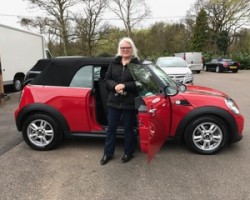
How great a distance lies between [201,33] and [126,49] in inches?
1740

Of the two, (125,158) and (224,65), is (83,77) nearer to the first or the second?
(125,158)

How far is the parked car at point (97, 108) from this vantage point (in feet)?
15.2

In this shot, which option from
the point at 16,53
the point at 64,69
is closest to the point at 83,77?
the point at 64,69

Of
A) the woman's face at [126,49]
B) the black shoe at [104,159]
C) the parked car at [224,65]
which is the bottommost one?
the parked car at [224,65]

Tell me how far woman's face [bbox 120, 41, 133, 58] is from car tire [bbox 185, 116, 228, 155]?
145cm

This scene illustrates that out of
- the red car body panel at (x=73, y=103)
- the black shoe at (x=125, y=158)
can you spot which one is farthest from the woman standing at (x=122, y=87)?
the red car body panel at (x=73, y=103)

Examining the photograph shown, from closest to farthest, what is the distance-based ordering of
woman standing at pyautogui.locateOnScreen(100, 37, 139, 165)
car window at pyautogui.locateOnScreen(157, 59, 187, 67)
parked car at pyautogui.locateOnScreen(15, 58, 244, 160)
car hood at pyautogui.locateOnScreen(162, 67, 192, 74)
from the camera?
woman standing at pyautogui.locateOnScreen(100, 37, 139, 165), parked car at pyautogui.locateOnScreen(15, 58, 244, 160), car hood at pyautogui.locateOnScreen(162, 67, 192, 74), car window at pyautogui.locateOnScreen(157, 59, 187, 67)

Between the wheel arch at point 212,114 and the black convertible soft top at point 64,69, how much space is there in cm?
151

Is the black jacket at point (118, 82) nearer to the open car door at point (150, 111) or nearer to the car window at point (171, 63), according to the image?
the open car door at point (150, 111)

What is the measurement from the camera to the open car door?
3.65 m

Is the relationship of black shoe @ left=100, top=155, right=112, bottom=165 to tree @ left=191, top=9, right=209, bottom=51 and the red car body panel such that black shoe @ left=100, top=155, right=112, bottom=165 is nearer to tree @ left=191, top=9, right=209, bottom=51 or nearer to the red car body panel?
the red car body panel

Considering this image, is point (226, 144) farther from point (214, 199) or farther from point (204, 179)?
point (214, 199)

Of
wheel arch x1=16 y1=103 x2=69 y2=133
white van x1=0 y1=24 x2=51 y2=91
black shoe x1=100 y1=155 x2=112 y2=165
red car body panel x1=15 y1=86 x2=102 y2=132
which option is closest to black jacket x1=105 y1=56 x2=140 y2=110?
red car body panel x1=15 y1=86 x2=102 y2=132

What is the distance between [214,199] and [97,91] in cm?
250
